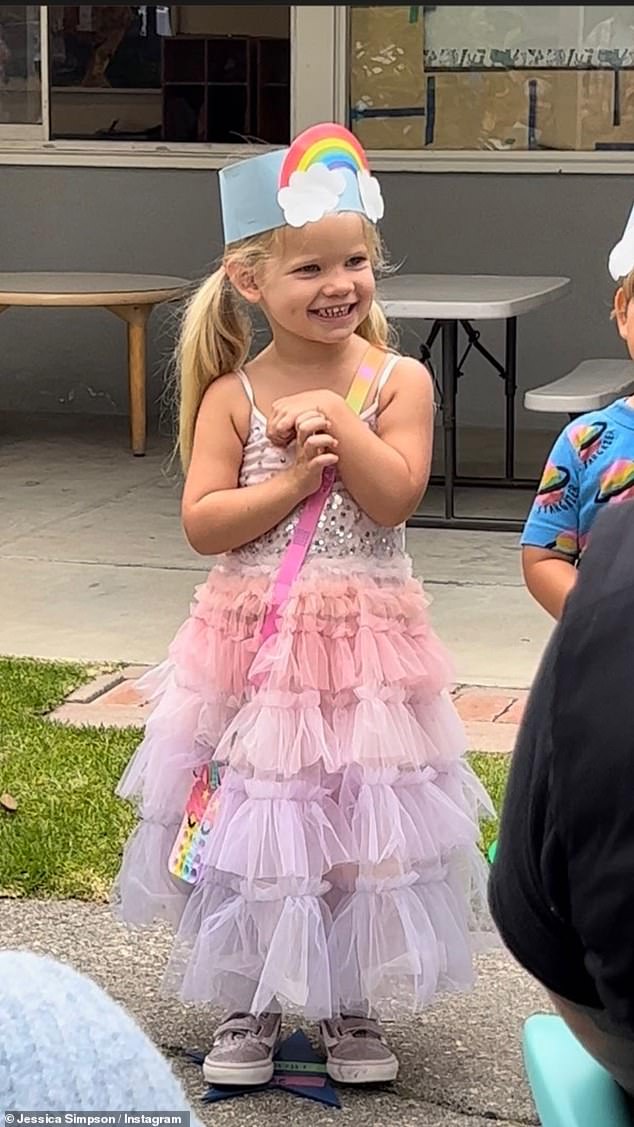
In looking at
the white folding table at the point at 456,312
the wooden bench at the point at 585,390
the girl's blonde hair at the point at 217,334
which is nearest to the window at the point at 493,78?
the white folding table at the point at 456,312

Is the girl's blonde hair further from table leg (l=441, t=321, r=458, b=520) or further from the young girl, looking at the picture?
table leg (l=441, t=321, r=458, b=520)

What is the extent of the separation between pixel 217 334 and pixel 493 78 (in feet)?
20.4

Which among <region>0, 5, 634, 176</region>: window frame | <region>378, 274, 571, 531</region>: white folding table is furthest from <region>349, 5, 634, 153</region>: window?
<region>378, 274, 571, 531</region>: white folding table

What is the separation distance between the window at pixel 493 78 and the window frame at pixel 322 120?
0.05m

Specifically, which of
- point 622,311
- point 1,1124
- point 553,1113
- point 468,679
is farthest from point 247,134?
point 1,1124

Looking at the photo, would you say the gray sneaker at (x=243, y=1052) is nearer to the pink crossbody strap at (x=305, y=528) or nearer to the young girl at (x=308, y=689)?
the young girl at (x=308, y=689)

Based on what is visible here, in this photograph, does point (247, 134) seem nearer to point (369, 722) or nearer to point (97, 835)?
point (97, 835)

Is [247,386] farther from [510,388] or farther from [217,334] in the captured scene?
[510,388]

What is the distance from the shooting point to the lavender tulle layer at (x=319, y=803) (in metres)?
2.85

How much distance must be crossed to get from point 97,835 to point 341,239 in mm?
1579

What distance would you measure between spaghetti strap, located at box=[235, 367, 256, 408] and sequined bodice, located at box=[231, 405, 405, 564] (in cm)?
2

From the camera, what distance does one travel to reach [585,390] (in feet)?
22.0

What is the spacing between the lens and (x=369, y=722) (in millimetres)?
2871

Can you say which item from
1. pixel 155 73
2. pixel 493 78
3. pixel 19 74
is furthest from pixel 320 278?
pixel 19 74
